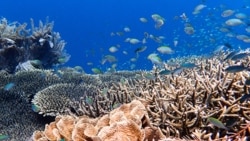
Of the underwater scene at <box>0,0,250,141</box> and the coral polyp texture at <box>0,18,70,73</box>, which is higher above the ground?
the coral polyp texture at <box>0,18,70,73</box>

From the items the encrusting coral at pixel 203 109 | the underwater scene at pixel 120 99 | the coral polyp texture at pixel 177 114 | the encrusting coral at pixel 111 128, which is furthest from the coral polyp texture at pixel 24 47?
the encrusting coral at pixel 203 109

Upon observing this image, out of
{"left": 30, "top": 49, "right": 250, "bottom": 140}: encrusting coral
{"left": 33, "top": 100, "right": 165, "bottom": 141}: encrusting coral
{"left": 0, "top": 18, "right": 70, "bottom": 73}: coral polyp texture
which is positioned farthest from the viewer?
{"left": 0, "top": 18, "right": 70, "bottom": 73}: coral polyp texture

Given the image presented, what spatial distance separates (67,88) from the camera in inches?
275

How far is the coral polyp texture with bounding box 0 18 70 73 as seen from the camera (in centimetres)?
966

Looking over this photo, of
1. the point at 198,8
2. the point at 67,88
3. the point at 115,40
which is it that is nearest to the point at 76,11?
the point at 115,40

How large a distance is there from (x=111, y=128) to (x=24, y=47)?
7.66m

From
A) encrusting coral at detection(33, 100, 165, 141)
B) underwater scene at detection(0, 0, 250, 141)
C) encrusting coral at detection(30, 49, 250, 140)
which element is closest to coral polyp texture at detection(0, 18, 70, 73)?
underwater scene at detection(0, 0, 250, 141)

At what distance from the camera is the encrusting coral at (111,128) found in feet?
10.6

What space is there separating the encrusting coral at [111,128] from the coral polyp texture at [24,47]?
19.3 feet

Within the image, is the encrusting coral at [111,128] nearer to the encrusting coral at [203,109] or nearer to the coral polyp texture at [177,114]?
the coral polyp texture at [177,114]

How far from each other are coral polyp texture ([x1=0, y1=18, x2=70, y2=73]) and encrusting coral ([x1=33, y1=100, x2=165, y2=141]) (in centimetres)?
587

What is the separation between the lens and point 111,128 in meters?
3.25

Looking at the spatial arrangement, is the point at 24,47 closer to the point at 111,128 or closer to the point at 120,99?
the point at 120,99

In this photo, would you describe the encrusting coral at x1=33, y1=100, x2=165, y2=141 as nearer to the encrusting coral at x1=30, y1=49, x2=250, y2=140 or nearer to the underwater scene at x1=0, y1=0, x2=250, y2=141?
the underwater scene at x1=0, y1=0, x2=250, y2=141
